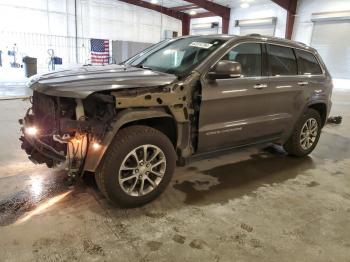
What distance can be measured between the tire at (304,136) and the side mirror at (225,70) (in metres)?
1.66

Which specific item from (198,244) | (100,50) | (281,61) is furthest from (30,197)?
(100,50)

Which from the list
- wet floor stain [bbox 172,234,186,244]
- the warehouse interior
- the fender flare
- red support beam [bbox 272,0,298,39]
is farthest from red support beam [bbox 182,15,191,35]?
wet floor stain [bbox 172,234,186,244]

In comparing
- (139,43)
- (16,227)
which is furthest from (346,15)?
(16,227)

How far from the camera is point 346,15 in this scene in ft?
38.7

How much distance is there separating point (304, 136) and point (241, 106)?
4.87ft

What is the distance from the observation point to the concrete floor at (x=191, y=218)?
7.12ft

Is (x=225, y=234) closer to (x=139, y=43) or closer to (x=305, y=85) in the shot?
(x=305, y=85)

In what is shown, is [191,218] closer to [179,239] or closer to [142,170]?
[179,239]

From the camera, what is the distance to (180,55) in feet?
10.7

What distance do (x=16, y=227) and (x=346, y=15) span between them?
43.8ft

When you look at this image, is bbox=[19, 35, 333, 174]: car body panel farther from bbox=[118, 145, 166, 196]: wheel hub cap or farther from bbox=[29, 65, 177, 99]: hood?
bbox=[118, 145, 166, 196]: wheel hub cap

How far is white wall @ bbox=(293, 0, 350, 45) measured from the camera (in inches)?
483

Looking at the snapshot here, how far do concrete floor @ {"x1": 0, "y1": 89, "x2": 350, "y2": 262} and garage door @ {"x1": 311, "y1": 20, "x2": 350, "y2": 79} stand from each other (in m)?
10.5

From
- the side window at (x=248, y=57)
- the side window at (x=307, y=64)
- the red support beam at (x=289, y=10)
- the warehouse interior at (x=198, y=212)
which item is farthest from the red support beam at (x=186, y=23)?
the side window at (x=248, y=57)
